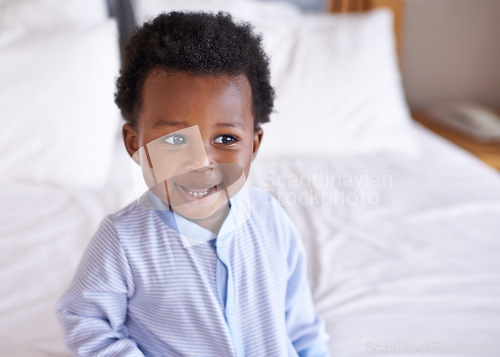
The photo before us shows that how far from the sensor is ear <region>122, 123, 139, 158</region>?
0.50m

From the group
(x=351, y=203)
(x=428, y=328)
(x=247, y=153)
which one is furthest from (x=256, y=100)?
(x=351, y=203)

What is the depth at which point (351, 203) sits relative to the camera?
1.05 meters

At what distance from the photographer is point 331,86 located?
1.25 m

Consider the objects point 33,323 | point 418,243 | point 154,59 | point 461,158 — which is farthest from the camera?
point 461,158

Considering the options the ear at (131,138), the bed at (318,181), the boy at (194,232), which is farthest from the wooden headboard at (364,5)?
the ear at (131,138)

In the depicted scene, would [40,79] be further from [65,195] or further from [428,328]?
[428,328]

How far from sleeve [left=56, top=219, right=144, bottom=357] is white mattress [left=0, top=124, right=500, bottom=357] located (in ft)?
0.45

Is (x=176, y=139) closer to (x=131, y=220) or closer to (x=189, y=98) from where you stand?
(x=189, y=98)

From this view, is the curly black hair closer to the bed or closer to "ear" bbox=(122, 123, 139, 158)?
"ear" bbox=(122, 123, 139, 158)

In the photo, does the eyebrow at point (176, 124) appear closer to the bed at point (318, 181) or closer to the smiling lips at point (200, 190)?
the smiling lips at point (200, 190)

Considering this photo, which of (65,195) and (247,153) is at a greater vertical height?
(247,153)

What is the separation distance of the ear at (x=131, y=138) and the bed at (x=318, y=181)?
0.22 meters

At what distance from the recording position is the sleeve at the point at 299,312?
619mm

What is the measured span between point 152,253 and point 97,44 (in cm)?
73
